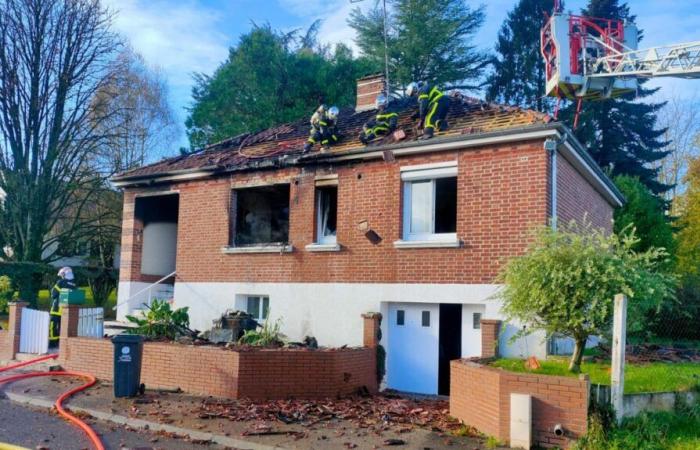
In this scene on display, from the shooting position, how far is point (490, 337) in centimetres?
1139

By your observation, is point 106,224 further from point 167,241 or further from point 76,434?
point 76,434

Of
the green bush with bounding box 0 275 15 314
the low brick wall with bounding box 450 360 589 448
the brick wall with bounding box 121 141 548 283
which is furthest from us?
the green bush with bounding box 0 275 15 314

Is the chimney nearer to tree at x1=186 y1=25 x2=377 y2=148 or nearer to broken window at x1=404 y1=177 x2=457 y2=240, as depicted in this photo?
broken window at x1=404 y1=177 x2=457 y2=240

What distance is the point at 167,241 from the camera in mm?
18891

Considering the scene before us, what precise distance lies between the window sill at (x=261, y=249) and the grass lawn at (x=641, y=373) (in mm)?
6432

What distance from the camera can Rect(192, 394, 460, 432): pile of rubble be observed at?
9367 millimetres

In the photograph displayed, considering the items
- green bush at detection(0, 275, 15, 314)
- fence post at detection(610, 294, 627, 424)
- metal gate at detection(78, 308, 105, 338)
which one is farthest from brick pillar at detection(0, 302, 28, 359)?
fence post at detection(610, 294, 627, 424)

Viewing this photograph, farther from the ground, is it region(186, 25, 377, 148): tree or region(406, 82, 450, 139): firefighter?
region(186, 25, 377, 148): tree

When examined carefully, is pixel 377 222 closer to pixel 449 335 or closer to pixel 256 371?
pixel 449 335

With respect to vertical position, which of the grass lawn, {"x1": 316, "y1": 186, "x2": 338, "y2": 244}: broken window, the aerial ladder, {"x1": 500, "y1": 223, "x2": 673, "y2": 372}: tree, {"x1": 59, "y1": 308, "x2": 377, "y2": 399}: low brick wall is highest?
the aerial ladder

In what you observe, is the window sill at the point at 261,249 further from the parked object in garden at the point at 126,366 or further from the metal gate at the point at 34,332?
the parked object in garden at the point at 126,366

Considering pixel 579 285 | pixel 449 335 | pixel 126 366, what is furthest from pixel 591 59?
pixel 126 366

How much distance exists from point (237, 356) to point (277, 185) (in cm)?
593

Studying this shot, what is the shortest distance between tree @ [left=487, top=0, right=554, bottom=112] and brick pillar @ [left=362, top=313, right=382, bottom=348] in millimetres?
28348
